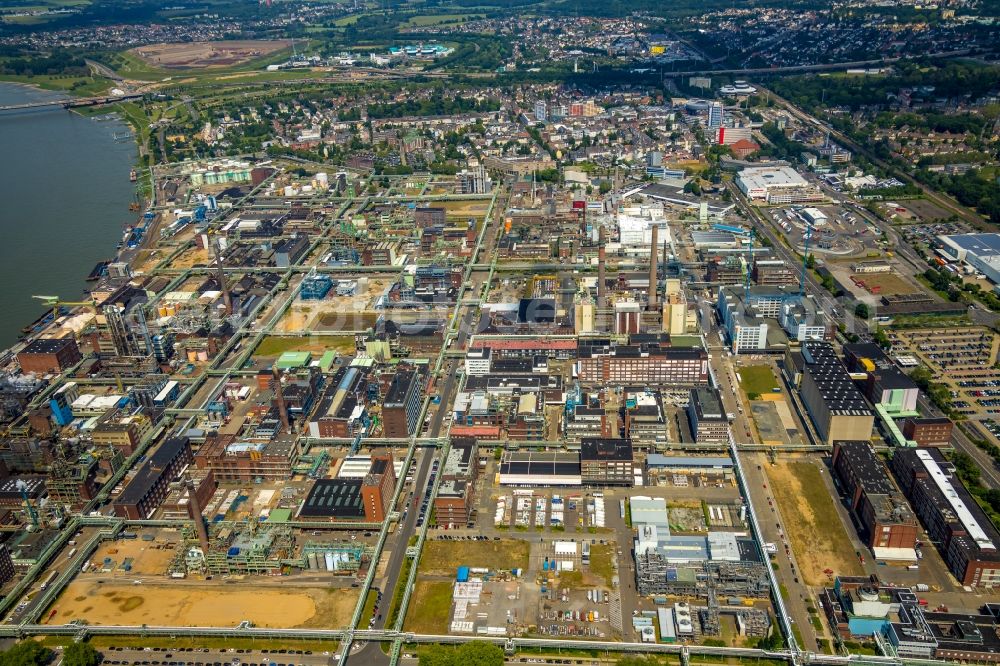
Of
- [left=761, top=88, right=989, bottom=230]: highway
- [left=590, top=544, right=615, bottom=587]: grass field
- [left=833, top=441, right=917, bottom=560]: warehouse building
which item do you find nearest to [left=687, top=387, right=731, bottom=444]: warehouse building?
[left=833, top=441, right=917, bottom=560]: warehouse building

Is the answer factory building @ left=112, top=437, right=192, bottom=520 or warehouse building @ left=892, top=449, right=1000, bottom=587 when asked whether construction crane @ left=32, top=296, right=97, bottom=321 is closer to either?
factory building @ left=112, top=437, right=192, bottom=520

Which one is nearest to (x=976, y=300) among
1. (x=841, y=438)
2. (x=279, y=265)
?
(x=841, y=438)

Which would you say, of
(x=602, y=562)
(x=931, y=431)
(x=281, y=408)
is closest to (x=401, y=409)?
(x=281, y=408)

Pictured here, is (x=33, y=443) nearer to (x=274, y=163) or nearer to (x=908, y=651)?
(x=908, y=651)

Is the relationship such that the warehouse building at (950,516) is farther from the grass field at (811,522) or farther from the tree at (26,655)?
the tree at (26,655)

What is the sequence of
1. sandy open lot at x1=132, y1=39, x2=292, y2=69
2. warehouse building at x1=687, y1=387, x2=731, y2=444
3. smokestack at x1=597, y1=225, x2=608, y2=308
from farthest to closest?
sandy open lot at x1=132, y1=39, x2=292, y2=69 → smokestack at x1=597, y1=225, x2=608, y2=308 → warehouse building at x1=687, y1=387, x2=731, y2=444

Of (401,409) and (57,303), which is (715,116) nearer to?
(401,409)
